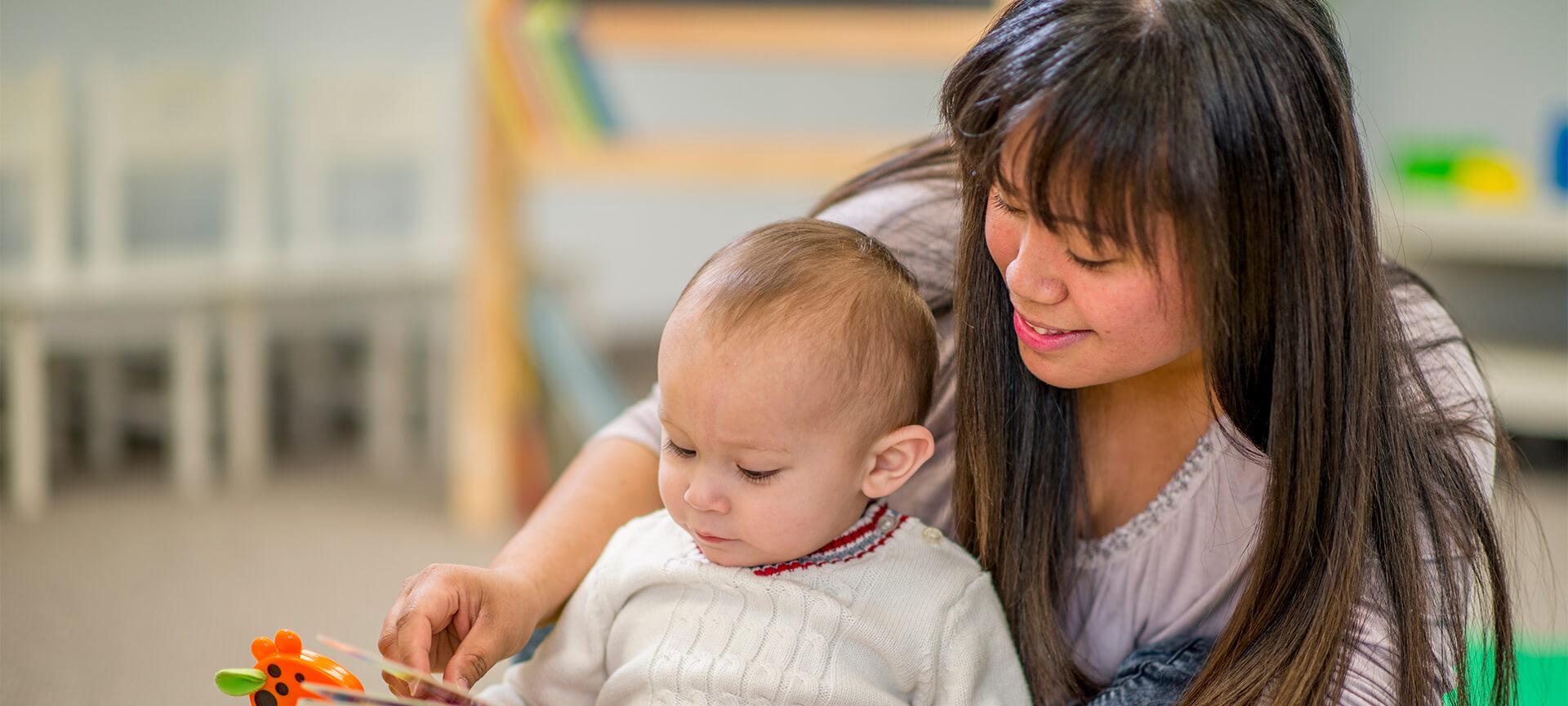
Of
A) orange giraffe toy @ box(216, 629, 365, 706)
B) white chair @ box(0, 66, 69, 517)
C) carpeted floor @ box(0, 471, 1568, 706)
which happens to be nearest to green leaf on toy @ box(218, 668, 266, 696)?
orange giraffe toy @ box(216, 629, 365, 706)

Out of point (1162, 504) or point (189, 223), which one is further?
point (189, 223)

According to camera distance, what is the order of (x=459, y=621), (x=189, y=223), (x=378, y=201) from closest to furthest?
(x=459, y=621) → (x=189, y=223) → (x=378, y=201)

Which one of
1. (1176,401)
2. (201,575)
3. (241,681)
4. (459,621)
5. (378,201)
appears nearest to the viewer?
(241,681)

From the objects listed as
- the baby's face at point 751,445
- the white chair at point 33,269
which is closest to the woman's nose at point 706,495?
the baby's face at point 751,445

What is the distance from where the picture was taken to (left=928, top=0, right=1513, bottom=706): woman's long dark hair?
0.80m

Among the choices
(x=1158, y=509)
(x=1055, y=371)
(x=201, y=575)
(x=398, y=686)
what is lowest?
(x=201, y=575)

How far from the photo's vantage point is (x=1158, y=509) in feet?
3.38

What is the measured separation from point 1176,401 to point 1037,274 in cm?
24

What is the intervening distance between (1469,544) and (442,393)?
2796 millimetres

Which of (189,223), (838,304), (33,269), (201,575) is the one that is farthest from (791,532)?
(189,223)

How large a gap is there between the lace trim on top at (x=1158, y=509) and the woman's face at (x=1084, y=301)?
13 centimetres

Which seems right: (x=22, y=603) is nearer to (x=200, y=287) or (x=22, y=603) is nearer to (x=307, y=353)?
(x=200, y=287)

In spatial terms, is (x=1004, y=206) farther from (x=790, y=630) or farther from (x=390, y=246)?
(x=390, y=246)

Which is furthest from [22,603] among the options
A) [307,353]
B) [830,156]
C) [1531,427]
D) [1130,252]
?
[1531,427]
